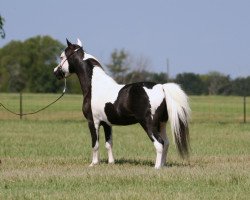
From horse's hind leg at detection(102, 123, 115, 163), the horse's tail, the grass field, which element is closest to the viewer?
the grass field

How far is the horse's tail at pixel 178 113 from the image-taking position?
10633 mm

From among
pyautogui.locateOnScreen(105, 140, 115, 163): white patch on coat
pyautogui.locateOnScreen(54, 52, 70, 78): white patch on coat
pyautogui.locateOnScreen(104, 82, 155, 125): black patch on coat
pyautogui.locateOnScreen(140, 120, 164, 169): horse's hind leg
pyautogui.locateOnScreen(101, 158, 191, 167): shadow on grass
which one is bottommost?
pyautogui.locateOnScreen(101, 158, 191, 167): shadow on grass

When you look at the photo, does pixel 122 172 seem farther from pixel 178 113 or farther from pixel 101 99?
pixel 101 99

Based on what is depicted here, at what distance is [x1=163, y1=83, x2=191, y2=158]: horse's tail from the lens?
10.6 m

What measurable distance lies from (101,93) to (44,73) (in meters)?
93.7

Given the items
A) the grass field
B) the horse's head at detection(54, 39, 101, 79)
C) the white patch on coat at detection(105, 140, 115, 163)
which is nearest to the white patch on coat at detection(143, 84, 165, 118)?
the grass field

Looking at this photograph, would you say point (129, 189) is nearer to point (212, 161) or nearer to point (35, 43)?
point (212, 161)

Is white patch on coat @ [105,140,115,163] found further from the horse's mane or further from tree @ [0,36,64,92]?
tree @ [0,36,64,92]

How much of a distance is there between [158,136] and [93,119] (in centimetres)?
150

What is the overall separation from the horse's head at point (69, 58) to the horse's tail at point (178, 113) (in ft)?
7.03

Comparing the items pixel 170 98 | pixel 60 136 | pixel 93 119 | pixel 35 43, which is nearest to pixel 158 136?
pixel 170 98

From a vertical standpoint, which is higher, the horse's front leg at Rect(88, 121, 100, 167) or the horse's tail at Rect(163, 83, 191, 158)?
the horse's tail at Rect(163, 83, 191, 158)

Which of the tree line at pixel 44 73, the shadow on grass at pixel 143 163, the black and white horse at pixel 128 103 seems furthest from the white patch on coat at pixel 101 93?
the tree line at pixel 44 73

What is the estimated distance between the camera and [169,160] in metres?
13.0
